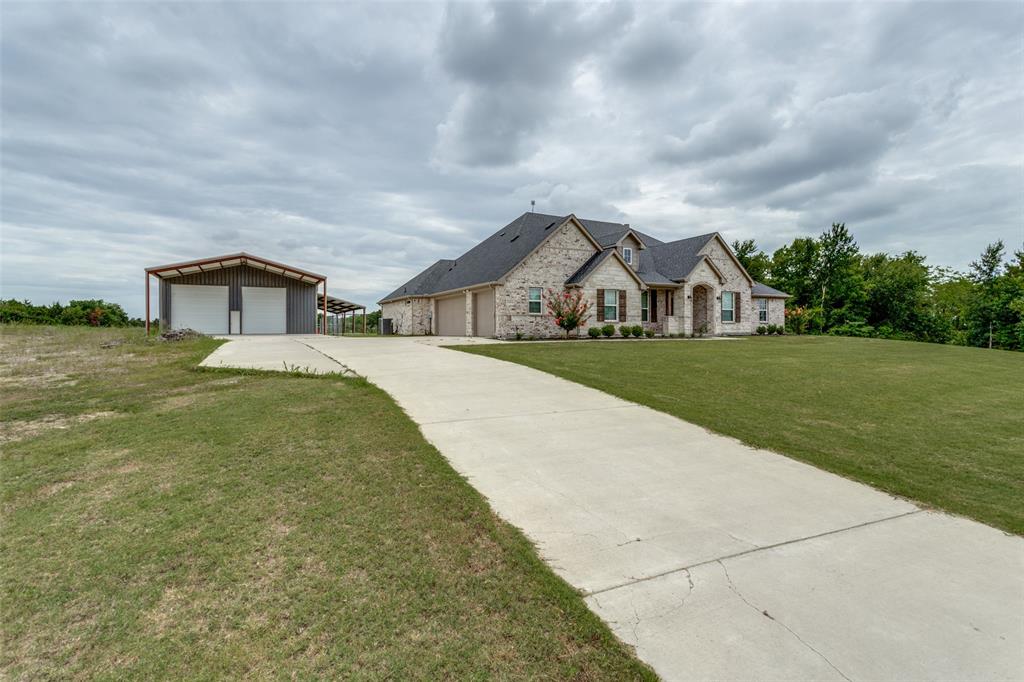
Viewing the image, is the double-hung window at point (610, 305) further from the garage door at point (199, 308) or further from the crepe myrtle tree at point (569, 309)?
the garage door at point (199, 308)

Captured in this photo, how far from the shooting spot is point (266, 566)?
2.86 meters

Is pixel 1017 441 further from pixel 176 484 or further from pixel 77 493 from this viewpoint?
pixel 77 493

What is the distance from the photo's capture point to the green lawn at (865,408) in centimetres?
494

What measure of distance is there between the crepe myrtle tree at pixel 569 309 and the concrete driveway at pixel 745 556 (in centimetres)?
1621

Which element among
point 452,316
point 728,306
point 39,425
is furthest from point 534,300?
point 39,425

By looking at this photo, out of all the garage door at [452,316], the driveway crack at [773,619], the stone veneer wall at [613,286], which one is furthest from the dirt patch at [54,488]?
the garage door at [452,316]

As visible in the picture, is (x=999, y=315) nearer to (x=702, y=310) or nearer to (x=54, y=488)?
(x=702, y=310)

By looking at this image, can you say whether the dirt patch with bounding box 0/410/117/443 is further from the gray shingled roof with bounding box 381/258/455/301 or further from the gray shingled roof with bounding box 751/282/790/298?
the gray shingled roof with bounding box 751/282/790/298

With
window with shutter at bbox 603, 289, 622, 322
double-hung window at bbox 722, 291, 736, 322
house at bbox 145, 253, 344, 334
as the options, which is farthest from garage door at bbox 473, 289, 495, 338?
double-hung window at bbox 722, 291, 736, 322

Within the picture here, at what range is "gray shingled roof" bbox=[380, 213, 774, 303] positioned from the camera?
947 inches

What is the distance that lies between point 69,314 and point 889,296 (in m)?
64.5

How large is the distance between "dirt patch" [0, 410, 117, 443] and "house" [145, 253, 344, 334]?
18.6 meters

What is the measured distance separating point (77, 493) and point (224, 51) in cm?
1056

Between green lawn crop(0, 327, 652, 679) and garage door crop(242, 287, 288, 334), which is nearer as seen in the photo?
green lawn crop(0, 327, 652, 679)
